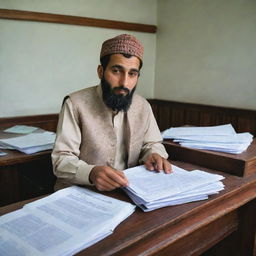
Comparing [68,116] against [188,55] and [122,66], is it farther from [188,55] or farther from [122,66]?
[188,55]

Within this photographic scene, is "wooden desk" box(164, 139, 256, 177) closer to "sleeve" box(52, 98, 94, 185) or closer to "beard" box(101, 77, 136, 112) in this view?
"beard" box(101, 77, 136, 112)

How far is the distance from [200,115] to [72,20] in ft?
5.75

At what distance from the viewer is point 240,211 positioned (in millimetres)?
1511

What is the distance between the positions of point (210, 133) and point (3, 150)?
1.33 metres

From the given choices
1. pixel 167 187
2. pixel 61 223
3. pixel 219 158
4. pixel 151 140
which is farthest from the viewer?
pixel 151 140

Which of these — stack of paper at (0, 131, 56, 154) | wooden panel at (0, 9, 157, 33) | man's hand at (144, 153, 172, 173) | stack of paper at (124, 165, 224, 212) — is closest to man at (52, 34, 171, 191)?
man's hand at (144, 153, 172, 173)

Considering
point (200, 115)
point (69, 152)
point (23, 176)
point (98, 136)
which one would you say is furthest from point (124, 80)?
point (200, 115)

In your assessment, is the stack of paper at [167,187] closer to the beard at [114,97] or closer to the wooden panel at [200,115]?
the beard at [114,97]

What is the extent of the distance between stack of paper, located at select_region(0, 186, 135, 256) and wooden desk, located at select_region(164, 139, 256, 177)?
2.07 ft

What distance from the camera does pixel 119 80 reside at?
157 centimetres

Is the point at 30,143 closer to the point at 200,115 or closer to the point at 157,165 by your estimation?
the point at 157,165

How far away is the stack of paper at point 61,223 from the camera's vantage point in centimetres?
75

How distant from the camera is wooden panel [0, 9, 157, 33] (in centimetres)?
260

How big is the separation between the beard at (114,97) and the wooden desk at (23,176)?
584 millimetres
